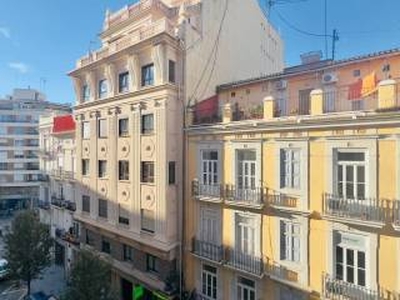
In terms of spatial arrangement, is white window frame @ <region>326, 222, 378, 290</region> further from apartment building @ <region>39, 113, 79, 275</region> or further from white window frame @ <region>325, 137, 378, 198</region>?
apartment building @ <region>39, 113, 79, 275</region>

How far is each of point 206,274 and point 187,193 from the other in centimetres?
466

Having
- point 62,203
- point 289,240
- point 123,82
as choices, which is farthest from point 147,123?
point 62,203

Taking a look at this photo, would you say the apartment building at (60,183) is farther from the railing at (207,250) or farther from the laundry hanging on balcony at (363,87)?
the laundry hanging on balcony at (363,87)

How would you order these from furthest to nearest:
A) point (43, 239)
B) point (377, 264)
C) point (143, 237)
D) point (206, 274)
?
1. point (43, 239)
2. point (143, 237)
3. point (206, 274)
4. point (377, 264)

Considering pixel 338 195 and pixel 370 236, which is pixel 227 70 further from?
pixel 370 236

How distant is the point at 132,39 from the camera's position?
1936 centimetres

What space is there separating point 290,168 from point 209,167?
4826 millimetres

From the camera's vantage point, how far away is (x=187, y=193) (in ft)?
59.9

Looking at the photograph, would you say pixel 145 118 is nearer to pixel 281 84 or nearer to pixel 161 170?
pixel 161 170

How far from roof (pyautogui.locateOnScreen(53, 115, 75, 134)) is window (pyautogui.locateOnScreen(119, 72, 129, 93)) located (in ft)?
33.1

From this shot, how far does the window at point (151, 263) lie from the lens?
19.4 meters

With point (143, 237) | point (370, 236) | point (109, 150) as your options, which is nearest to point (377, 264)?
point (370, 236)

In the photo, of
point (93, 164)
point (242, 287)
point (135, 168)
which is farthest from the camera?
point (93, 164)

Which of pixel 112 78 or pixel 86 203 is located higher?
pixel 112 78
